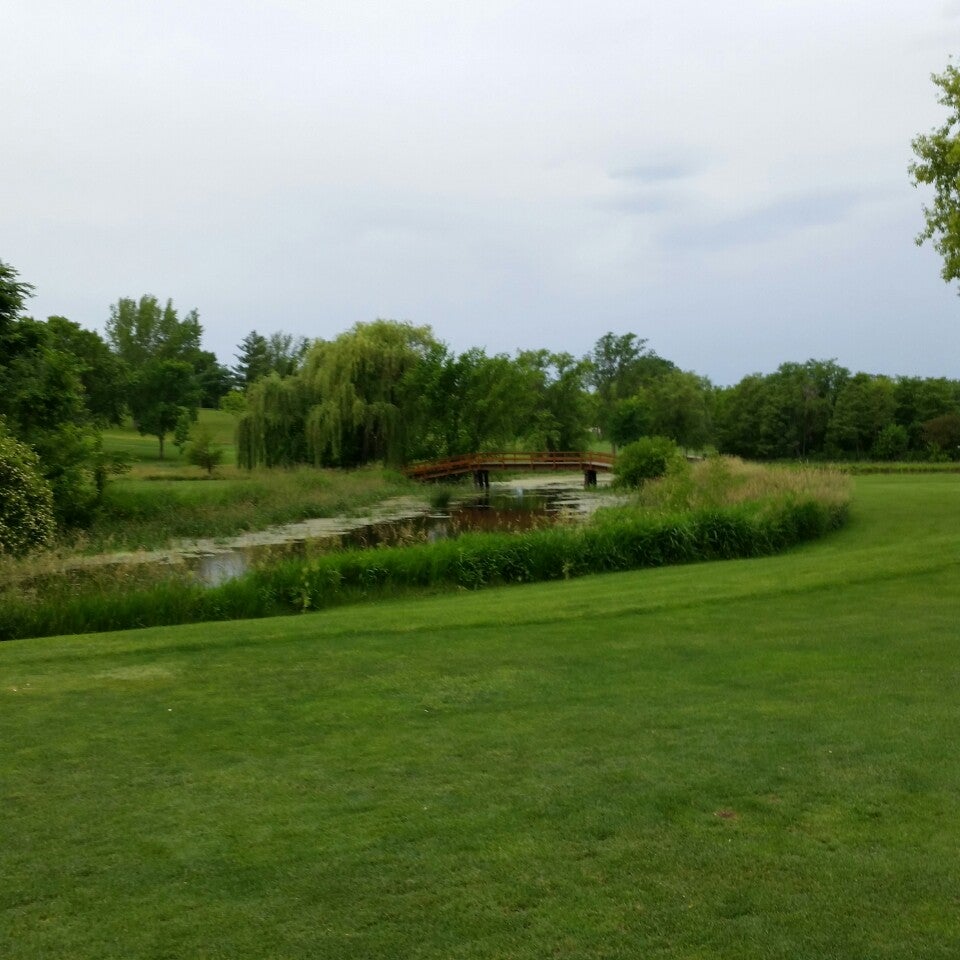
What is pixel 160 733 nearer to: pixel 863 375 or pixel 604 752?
pixel 604 752

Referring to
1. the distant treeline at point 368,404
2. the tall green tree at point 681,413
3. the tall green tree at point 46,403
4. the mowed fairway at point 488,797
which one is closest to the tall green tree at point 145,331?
the distant treeline at point 368,404

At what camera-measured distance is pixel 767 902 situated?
3.59m

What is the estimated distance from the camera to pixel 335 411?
42594 millimetres

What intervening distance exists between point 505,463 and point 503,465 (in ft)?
0.56

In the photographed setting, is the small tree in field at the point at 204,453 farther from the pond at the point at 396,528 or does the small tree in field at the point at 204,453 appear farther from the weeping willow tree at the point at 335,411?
the pond at the point at 396,528

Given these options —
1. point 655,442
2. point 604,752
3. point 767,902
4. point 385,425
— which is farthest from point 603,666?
point 385,425

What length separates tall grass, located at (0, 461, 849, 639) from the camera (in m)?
12.5

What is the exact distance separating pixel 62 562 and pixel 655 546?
1031cm

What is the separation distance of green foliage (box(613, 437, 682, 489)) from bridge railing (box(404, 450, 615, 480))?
9.40m

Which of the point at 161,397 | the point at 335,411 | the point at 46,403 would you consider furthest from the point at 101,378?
the point at 46,403

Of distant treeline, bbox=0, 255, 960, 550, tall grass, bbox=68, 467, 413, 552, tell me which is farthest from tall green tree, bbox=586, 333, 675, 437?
tall grass, bbox=68, 467, 413, 552

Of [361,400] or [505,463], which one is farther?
[505,463]

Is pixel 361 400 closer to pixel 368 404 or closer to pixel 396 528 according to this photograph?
pixel 368 404

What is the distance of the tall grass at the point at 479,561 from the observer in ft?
40.9
